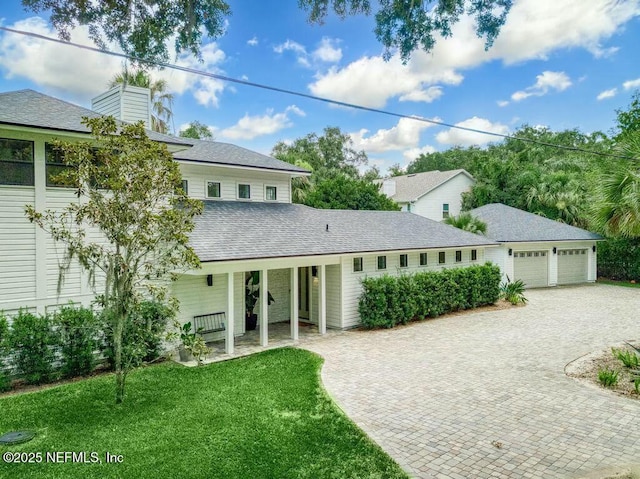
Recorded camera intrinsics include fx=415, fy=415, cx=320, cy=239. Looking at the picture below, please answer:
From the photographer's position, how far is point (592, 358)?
10602mm

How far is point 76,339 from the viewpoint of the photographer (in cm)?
952

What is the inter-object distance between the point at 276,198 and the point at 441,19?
1175cm

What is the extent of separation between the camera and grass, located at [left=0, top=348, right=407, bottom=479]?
5453 millimetres

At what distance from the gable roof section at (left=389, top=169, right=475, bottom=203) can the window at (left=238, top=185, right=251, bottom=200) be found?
2171 cm

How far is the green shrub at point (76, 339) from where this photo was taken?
368 inches

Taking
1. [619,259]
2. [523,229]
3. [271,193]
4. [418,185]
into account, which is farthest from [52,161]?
[418,185]

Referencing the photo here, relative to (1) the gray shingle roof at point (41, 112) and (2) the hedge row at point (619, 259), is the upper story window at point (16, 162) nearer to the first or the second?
(1) the gray shingle roof at point (41, 112)

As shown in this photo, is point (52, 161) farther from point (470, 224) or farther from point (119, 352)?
point (470, 224)

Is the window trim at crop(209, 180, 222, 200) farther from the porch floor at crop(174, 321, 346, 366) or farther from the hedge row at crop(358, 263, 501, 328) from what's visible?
the hedge row at crop(358, 263, 501, 328)

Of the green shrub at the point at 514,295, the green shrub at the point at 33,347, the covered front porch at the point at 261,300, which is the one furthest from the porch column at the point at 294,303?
the green shrub at the point at 514,295

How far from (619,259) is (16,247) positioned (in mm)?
30169

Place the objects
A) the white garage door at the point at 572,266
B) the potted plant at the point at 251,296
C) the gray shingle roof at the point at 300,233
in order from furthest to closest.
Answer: the white garage door at the point at 572,266 → the potted plant at the point at 251,296 → the gray shingle roof at the point at 300,233

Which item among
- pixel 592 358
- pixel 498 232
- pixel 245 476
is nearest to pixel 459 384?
pixel 592 358

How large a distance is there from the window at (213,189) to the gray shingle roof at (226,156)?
33.4 inches
